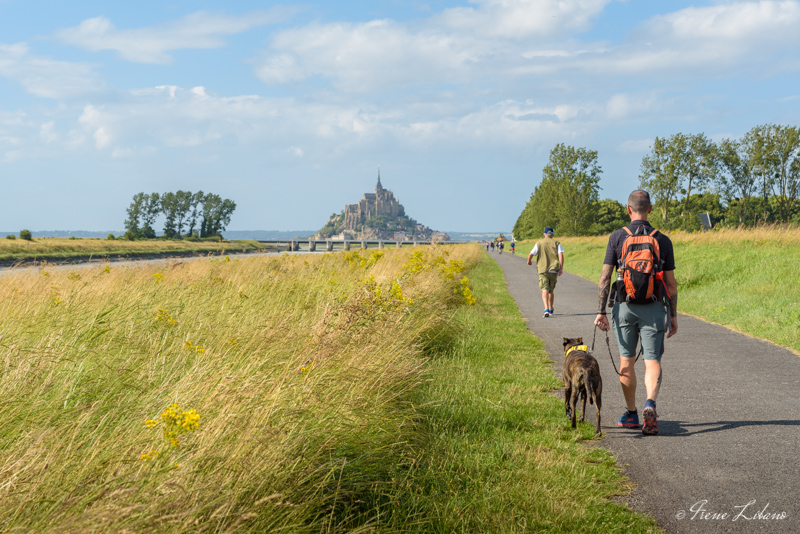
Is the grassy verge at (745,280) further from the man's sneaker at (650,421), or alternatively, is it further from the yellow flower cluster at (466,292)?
the man's sneaker at (650,421)

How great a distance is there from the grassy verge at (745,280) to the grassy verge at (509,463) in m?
5.15

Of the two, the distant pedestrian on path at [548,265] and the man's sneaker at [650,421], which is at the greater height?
the distant pedestrian on path at [548,265]

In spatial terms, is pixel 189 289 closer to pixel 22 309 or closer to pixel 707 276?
pixel 22 309

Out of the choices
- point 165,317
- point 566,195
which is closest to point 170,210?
point 566,195

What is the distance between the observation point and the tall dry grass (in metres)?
2.30

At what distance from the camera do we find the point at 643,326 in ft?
16.0

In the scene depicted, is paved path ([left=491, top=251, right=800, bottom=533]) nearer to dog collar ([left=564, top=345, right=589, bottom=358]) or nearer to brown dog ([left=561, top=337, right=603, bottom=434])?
brown dog ([left=561, top=337, right=603, bottom=434])

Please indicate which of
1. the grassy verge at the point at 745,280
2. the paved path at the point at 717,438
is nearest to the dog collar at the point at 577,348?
the paved path at the point at 717,438

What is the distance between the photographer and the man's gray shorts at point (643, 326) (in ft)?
15.8

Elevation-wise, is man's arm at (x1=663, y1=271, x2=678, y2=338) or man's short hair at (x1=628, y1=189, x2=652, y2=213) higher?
man's short hair at (x1=628, y1=189, x2=652, y2=213)

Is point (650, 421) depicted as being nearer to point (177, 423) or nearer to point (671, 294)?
point (671, 294)

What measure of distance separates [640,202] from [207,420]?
3870 mm

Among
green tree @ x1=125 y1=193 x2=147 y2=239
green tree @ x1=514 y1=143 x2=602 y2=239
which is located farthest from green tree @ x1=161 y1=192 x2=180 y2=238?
green tree @ x1=514 y1=143 x2=602 y2=239

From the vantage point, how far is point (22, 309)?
648cm
